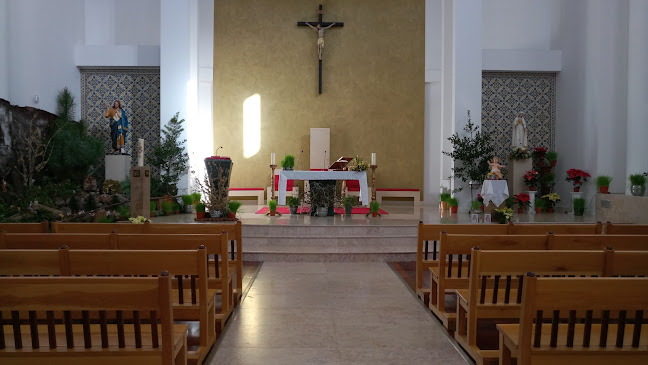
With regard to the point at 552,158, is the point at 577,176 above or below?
below

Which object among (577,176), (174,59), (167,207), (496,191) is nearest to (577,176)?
(577,176)

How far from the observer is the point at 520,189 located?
10750mm

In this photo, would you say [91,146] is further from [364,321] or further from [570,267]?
[570,267]

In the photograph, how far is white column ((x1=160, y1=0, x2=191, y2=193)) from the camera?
11.1 metres

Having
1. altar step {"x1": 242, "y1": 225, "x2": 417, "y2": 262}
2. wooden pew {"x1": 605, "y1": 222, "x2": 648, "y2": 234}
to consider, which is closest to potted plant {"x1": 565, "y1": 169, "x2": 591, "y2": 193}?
altar step {"x1": 242, "y1": 225, "x2": 417, "y2": 262}

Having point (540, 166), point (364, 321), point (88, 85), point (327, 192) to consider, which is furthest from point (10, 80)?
point (540, 166)

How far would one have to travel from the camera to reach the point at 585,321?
2.23 metres

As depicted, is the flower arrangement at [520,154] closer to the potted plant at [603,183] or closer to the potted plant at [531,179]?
the potted plant at [531,179]

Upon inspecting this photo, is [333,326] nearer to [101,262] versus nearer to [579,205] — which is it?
[101,262]

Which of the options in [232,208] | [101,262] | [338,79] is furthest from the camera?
[338,79]

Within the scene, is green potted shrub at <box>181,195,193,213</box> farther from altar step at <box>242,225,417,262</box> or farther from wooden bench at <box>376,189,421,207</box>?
wooden bench at <box>376,189,421,207</box>

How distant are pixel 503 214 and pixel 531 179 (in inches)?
109

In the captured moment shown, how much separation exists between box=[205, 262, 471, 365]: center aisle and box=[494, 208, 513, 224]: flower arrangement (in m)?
3.36

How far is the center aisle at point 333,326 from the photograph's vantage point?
3172mm
